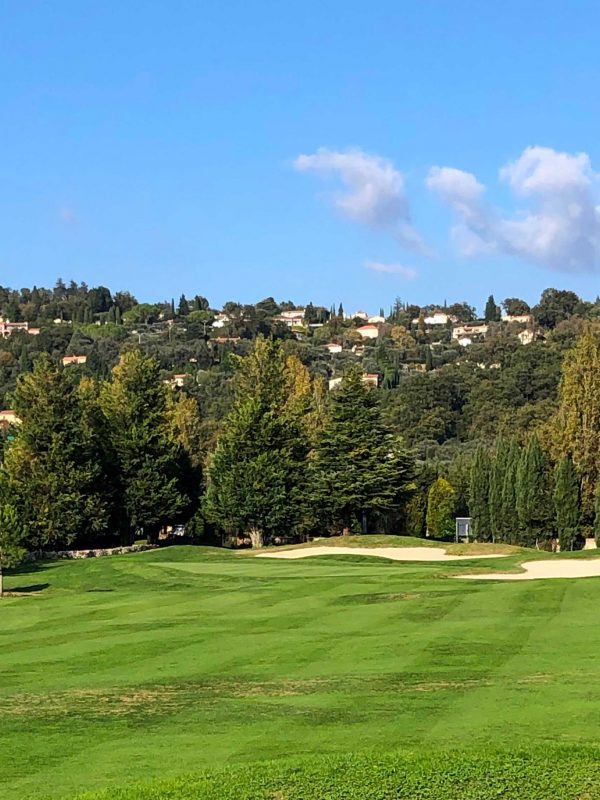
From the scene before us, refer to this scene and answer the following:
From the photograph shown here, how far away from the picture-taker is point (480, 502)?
56.6 metres

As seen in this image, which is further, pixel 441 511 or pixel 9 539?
pixel 441 511

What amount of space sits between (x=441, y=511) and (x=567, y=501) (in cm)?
1319

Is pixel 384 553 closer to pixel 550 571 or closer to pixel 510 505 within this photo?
pixel 550 571

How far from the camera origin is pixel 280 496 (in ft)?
161

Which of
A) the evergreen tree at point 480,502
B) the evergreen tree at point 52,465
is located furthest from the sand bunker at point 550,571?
the evergreen tree at point 52,465

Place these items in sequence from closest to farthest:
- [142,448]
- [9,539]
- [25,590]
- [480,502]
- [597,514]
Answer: [9,539]
[25,590]
[597,514]
[142,448]
[480,502]

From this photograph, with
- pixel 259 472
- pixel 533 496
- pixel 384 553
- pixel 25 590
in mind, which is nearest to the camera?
pixel 25 590

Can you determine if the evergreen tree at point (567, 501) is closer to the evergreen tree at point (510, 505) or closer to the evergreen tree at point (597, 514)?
the evergreen tree at point (597, 514)

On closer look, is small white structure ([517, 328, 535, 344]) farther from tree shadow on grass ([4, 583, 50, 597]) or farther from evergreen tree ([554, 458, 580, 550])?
tree shadow on grass ([4, 583, 50, 597])

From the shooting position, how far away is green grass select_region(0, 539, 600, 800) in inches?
338

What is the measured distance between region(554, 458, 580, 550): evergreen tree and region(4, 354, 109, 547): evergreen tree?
883 inches

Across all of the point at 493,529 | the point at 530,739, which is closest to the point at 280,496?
the point at 493,529

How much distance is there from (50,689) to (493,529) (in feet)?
145

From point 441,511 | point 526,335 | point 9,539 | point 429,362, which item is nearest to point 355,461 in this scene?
point 441,511
